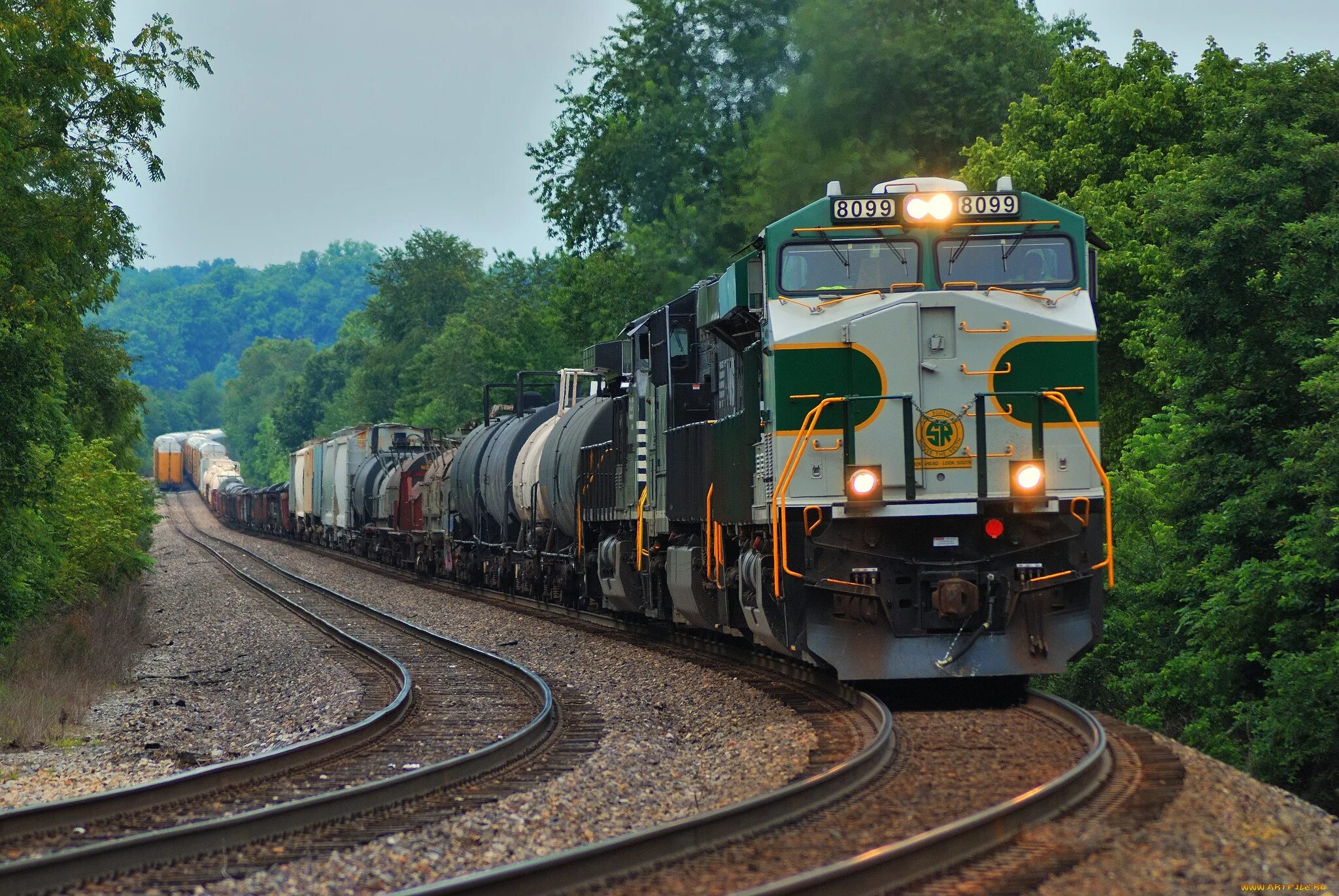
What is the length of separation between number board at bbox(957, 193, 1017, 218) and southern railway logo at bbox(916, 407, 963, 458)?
5.40 feet

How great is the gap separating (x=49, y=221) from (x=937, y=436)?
40.8 feet

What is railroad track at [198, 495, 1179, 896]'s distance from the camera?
5977 millimetres

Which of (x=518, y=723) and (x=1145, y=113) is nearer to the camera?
(x=518, y=723)

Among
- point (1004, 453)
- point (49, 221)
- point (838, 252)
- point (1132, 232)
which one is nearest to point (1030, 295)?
point (1004, 453)

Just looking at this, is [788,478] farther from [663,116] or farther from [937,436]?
[663,116]

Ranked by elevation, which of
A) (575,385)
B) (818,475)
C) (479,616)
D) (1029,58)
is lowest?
(479,616)

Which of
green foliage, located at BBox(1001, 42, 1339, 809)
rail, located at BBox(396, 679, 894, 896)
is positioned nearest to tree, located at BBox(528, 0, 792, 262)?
green foliage, located at BBox(1001, 42, 1339, 809)

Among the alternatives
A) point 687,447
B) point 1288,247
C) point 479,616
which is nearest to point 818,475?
point 687,447

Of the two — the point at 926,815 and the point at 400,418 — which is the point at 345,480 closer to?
the point at 926,815

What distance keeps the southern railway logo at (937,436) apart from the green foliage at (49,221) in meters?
9.79

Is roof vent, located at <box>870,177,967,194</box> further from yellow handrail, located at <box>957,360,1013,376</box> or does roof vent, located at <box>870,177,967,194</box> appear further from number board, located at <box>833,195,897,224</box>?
yellow handrail, located at <box>957,360,1013,376</box>

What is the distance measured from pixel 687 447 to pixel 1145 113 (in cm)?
1788

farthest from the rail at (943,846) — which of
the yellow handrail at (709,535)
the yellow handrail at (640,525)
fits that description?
the yellow handrail at (640,525)

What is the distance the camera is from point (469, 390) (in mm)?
77438
